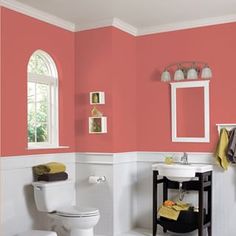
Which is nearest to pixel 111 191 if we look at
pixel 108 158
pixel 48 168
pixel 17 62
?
pixel 108 158

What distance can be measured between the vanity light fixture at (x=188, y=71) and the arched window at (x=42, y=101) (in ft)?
4.40

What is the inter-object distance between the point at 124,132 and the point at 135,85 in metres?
0.67

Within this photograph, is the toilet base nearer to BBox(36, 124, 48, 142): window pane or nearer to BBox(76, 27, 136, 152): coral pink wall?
BBox(76, 27, 136, 152): coral pink wall

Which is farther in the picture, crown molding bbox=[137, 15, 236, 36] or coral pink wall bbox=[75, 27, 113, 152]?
coral pink wall bbox=[75, 27, 113, 152]

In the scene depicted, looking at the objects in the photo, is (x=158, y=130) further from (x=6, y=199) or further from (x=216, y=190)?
(x=6, y=199)

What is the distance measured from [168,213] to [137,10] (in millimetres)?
2246

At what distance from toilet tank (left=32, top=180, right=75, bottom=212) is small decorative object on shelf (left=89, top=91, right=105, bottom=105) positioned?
39.1 inches

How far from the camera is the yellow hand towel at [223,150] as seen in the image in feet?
14.9

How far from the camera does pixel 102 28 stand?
16.0ft

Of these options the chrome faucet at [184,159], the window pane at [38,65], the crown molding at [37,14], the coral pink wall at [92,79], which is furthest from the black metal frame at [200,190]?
the crown molding at [37,14]

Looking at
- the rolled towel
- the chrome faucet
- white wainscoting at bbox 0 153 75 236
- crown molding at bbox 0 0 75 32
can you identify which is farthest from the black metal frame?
crown molding at bbox 0 0 75 32

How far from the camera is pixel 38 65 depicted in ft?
15.4

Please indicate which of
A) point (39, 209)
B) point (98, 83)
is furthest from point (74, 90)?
point (39, 209)

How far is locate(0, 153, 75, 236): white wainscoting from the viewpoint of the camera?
13.2ft
